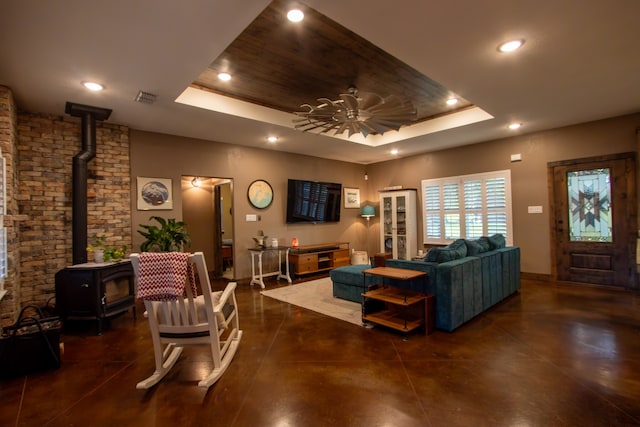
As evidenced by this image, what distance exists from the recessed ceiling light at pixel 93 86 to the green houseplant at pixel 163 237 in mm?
1932

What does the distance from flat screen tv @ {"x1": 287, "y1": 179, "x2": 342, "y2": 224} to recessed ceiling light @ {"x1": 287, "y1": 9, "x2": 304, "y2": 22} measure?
4334 mm

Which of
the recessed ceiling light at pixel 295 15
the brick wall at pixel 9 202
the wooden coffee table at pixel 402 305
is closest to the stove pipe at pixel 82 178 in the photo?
the brick wall at pixel 9 202

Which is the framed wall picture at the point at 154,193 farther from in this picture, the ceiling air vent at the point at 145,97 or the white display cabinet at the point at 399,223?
the white display cabinet at the point at 399,223

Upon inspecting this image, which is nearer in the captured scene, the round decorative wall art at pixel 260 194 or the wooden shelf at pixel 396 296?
the wooden shelf at pixel 396 296

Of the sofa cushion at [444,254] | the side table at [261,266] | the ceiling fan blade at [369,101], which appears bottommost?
the side table at [261,266]

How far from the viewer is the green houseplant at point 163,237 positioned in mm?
4586

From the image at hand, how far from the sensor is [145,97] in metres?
3.63

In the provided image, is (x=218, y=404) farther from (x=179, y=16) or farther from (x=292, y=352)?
(x=179, y=16)

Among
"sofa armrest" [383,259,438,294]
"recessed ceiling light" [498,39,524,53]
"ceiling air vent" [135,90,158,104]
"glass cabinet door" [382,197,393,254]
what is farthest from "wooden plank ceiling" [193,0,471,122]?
"glass cabinet door" [382,197,393,254]

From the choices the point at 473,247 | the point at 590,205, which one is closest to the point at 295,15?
the point at 473,247

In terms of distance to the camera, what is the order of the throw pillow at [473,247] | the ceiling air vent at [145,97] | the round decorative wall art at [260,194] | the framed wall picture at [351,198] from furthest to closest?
1. the framed wall picture at [351,198]
2. the round decorative wall art at [260,194]
3. the throw pillow at [473,247]
4. the ceiling air vent at [145,97]

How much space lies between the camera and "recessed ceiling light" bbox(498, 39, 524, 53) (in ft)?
8.68

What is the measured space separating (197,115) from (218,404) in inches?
142

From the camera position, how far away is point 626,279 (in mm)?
4820
